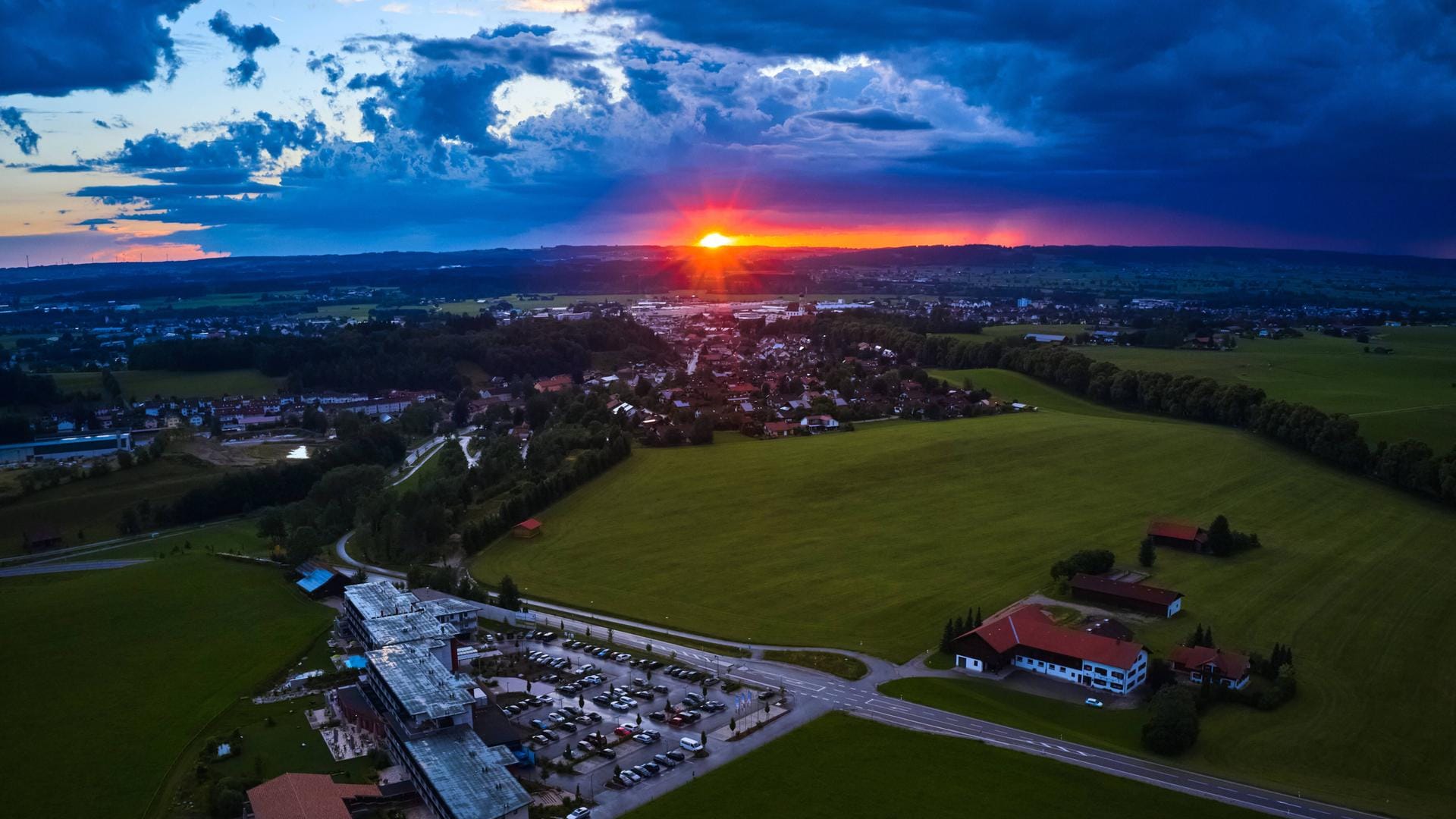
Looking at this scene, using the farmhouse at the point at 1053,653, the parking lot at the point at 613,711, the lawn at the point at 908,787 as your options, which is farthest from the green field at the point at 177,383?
the lawn at the point at 908,787

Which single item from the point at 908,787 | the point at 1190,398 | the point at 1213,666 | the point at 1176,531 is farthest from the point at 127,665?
the point at 1190,398

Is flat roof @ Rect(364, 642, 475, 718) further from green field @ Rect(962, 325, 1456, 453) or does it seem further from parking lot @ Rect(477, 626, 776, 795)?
green field @ Rect(962, 325, 1456, 453)

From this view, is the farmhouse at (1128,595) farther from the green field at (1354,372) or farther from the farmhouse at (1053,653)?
the green field at (1354,372)

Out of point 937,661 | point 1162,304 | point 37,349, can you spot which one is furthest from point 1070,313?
point 37,349

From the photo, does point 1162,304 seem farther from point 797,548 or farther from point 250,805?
point 250,805

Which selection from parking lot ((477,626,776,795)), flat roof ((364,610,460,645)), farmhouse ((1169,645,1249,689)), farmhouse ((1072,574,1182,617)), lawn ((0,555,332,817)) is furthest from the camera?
farmhouse ((1072,574,1182,617))

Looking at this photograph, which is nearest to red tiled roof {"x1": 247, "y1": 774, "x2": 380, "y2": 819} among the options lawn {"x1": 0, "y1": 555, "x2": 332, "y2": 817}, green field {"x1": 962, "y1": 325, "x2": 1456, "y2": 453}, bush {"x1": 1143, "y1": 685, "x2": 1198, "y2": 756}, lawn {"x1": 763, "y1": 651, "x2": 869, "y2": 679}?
lawn {"x1": 0, "y1": 555, "x2": 332, "y2": 817}
